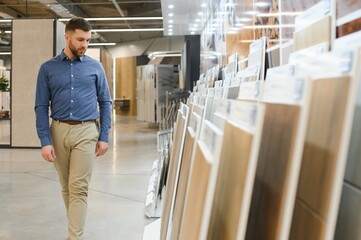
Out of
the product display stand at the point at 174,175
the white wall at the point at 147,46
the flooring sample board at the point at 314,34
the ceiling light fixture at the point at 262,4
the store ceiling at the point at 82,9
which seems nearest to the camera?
the flooring sample board at the point at 314,34

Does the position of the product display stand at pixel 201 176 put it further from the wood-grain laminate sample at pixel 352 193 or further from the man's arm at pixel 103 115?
the man's arm at pixel 103 115

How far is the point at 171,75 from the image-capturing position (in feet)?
44.0

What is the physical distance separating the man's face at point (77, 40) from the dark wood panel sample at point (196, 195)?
6.09 feet

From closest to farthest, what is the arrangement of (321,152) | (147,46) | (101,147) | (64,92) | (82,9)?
(321,152) < (64,92) < (101,147) < (82,9) < (147,46)

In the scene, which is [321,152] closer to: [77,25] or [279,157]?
[279,157]

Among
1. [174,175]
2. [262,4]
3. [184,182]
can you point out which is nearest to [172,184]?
[174,175]

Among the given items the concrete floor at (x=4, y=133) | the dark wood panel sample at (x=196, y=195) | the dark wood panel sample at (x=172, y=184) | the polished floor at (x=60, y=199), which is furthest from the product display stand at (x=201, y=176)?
the concrete floor at (x=4, y=133)

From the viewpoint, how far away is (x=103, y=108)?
2.81 m

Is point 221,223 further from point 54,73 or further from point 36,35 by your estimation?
point 36,35

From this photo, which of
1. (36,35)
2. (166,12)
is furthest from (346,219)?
(166,12)

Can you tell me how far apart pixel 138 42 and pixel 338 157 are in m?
20.0

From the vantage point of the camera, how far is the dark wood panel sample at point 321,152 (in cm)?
76

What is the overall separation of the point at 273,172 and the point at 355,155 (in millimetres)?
218

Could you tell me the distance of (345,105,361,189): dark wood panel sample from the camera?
929 millimetres
